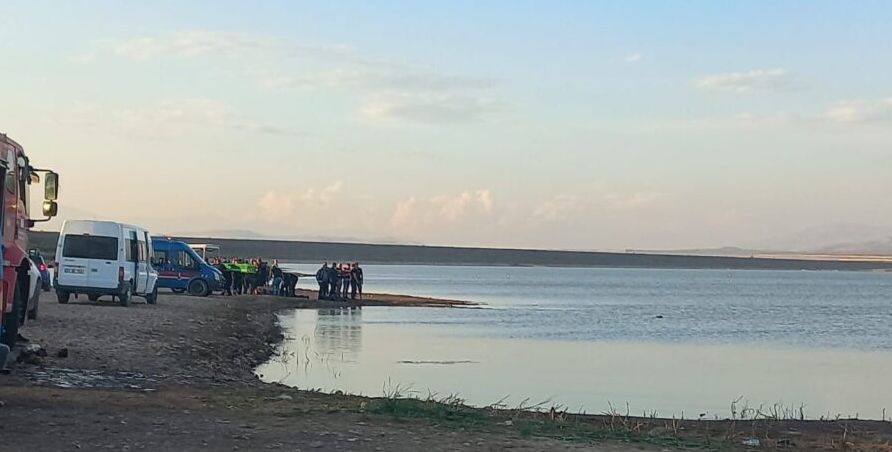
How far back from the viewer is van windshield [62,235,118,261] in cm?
3089

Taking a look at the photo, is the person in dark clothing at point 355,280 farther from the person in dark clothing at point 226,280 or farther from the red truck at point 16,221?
the red truck at point 16,221

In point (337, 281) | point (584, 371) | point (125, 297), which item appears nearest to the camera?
point (584, 371)

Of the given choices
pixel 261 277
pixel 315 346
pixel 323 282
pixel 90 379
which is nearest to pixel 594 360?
pixel 315 346

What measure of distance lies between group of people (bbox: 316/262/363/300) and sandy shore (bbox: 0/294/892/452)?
29.6m

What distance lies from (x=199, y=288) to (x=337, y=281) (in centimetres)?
729

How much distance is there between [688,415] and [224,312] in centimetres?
1906

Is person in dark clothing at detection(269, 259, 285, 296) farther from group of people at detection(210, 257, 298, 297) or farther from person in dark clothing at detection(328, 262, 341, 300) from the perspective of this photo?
person in dark clothing at detection(328, 262, 341, 300)

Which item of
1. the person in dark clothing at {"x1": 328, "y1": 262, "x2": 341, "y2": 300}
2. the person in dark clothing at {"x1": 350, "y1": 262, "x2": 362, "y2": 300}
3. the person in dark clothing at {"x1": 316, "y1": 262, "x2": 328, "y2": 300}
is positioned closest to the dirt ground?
the person in dark clothing at {"x1": 316, "y1": 262, "x2": 328, "y2": 300}

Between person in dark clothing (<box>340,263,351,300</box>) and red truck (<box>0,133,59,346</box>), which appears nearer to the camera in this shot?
red truck (<box>0,133,59,346</box>)

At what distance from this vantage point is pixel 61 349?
17.8 metres

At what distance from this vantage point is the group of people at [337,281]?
4972 centimetres

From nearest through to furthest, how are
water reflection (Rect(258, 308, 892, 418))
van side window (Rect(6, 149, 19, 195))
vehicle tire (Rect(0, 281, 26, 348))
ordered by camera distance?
vehicle tire (Rect(0, 281, 26, 348)), van side window (Rect(6, 149, 19, 195)), water reflection (Rect(258, 308, 892, 418))

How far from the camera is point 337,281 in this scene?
1975 inches

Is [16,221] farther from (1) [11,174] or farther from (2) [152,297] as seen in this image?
(2) [152,297]
